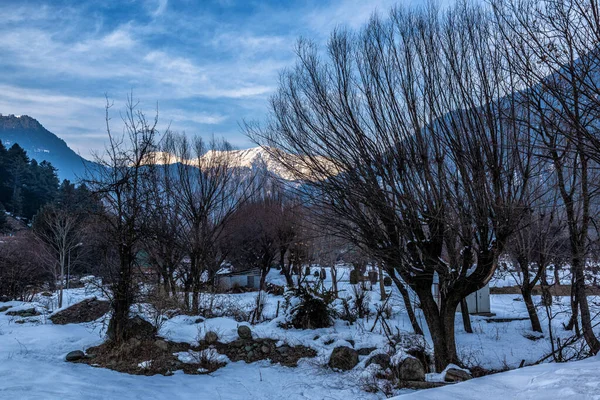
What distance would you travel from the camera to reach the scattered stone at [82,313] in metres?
10.8

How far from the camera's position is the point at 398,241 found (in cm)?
658

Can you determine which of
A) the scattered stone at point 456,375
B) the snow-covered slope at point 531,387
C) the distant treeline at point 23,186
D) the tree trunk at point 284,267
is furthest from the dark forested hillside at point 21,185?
the snow-covered slope at point 531,387

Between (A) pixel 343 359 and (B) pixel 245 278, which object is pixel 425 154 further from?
(B) pixel 245 278

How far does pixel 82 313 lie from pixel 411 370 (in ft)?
30.8

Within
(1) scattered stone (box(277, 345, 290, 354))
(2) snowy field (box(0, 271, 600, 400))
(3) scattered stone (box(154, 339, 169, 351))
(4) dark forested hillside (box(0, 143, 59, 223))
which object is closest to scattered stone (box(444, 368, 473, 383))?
(2) snowy field (box(0, 271, 600, 400))

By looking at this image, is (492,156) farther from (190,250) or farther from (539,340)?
(190,250)

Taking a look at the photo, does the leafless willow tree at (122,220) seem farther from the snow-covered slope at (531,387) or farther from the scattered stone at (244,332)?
the snow-covered slope at (531,387)

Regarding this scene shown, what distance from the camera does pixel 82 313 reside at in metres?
11.3

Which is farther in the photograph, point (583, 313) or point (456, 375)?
point (583, 313)

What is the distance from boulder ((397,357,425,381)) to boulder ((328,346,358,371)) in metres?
1.31

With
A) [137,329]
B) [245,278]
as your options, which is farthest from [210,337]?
[245,278]

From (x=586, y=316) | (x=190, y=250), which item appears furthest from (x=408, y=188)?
(x=190, y=250)

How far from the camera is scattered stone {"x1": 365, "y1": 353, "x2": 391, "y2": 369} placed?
6.84m

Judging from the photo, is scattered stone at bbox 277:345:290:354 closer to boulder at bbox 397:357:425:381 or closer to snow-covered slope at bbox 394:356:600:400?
boulder at bbox 397:357:425:381
